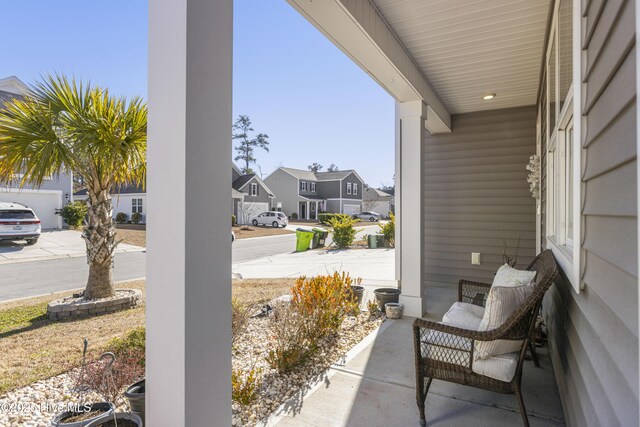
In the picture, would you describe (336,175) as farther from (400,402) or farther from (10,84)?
(400,402)

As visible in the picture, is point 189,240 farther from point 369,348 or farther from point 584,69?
point 369,348

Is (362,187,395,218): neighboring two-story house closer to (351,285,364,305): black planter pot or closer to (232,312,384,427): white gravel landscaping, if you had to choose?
(351,285,364,305): black planter pot

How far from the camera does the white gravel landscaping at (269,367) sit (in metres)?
2.21

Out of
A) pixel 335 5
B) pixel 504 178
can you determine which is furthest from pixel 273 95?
pixel 335 5

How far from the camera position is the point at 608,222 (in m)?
1.03

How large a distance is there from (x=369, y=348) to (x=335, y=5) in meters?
2.77

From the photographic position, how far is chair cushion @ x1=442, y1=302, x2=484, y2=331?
98.7 inches

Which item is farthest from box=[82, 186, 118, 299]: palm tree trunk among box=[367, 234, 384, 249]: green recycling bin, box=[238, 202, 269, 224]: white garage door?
box=[238, 202, 269, 224]: white garage door

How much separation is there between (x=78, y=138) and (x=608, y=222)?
14.3 ft

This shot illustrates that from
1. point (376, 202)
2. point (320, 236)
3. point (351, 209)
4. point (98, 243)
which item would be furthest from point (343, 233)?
point (376, 202)

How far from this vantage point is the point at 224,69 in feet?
4.32

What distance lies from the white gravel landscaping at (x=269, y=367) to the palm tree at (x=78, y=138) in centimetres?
240

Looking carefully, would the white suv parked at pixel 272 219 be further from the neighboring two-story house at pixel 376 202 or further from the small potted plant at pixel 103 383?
the small potted plant at pixel 103 383

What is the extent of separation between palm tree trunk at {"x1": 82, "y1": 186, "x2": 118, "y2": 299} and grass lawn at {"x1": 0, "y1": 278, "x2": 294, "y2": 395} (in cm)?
42
